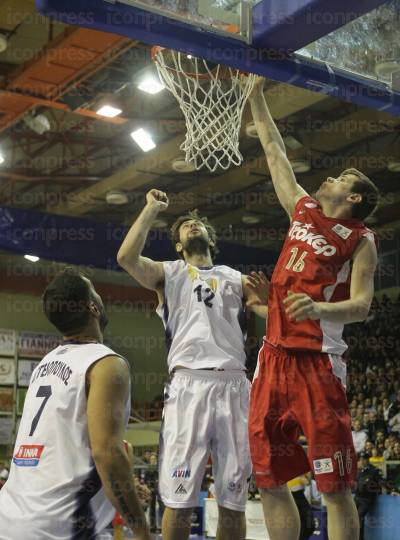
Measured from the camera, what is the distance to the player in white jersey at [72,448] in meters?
2.84

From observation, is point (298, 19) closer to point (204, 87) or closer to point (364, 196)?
point (364, 196)

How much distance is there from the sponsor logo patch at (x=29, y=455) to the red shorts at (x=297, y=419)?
66.5 inches

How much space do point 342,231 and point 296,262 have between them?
327mm

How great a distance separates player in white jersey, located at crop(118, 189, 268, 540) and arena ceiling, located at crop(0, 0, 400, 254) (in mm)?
5129

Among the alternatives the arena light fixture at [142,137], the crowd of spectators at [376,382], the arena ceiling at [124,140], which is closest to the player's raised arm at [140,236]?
the arena ceiling at [124,140]

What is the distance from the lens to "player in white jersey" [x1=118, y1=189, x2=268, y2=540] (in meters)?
5.00

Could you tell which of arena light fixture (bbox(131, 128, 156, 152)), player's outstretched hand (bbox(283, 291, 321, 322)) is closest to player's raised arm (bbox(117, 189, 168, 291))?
player's outstretched hand (bbox(283, 291, 321, 322))

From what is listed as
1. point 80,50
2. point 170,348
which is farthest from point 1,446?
point 170,348

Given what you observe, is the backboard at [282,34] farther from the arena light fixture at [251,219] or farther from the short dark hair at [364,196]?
the arena light fixture at [251,219]

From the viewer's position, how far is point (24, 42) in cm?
1241

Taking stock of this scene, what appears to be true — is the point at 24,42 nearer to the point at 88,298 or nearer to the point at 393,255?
the point at 88,298

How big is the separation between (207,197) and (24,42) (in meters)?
7.27

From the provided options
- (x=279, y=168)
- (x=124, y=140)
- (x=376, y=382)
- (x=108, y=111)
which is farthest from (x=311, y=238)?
(x=376, y=382)

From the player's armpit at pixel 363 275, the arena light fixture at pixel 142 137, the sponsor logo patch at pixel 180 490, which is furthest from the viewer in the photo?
the arena light fixture at pixel 142 137
